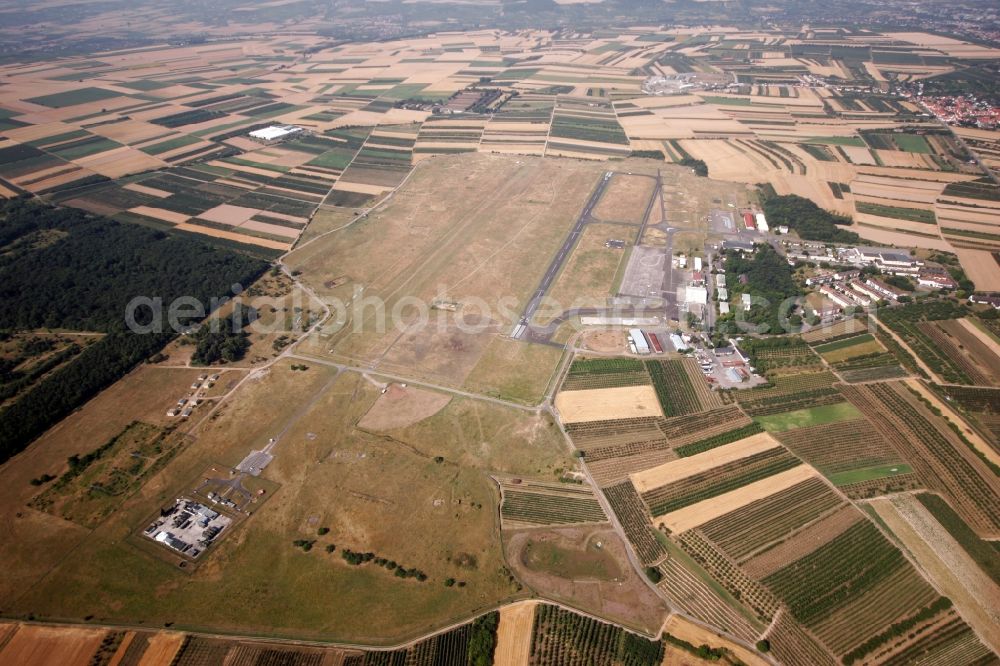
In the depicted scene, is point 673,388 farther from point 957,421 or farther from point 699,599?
point 957,421

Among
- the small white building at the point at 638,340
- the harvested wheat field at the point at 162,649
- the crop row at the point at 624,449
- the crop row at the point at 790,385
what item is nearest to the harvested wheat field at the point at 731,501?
the crop row at the point at 624,449

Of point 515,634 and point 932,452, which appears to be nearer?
point 515,634

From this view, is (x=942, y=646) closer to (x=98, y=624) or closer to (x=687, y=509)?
(x=687, y=509)

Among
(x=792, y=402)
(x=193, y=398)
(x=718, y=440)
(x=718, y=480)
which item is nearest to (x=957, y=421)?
(x=792, y=402)

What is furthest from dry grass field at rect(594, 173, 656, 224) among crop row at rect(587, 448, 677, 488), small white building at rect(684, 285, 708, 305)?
crop row at rect(587, 448, 677, 488)

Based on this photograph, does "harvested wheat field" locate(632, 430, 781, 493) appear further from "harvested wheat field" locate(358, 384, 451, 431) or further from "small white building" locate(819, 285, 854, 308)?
"small white building" locate(819, 285, 854, 308)

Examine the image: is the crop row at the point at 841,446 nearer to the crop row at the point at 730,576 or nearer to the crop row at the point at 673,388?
the crop row at the point at 673,388

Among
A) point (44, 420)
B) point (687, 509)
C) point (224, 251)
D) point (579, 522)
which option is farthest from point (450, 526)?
point (224, 251)
